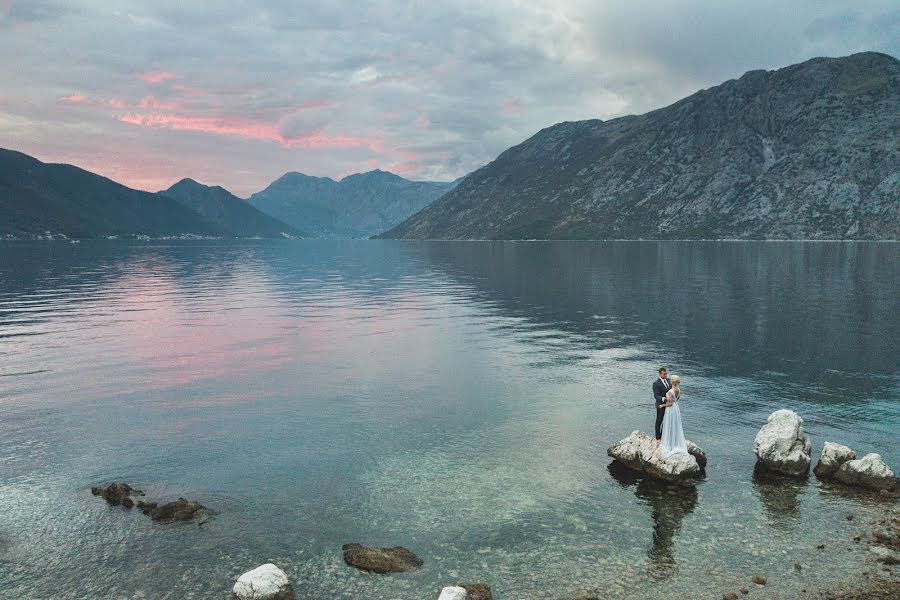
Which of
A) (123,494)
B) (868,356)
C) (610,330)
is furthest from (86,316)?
(868,356)

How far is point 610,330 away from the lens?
58812 mm

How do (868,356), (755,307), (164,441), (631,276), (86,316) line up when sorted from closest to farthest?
(164,441) < (868,356) < (86,316) < (755,307) < (631,276)

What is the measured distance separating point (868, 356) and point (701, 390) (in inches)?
791

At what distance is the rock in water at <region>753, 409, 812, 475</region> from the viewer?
24234 mm

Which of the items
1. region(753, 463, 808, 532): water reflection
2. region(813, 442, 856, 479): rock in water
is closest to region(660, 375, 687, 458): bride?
region(753, 463, 808, 532): water reflection

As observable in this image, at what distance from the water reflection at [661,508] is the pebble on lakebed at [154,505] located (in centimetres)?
1604

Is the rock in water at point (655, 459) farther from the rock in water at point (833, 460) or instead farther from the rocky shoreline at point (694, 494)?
the rock in water at point (833, 460)

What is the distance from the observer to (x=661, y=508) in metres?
21.6

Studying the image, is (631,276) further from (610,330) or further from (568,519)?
(568,519)

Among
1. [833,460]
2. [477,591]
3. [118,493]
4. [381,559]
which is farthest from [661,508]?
[118,493]

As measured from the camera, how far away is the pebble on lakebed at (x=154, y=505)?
67.9 ft

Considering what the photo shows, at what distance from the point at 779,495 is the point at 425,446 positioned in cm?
1525

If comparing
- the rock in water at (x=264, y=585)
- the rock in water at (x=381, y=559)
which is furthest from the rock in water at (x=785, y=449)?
the rock in water at (x=264, y=585)

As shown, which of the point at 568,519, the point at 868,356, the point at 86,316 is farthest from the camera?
the point at 86,316
